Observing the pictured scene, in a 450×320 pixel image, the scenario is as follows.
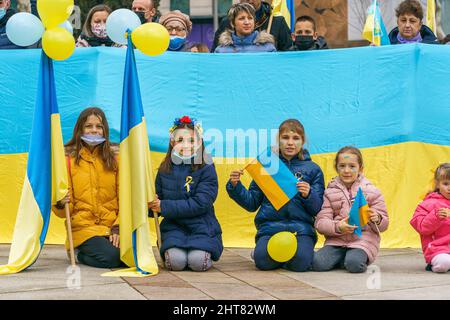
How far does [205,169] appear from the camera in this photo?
6664 mm

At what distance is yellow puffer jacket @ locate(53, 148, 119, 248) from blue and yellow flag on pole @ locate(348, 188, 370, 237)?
1892 millimetres

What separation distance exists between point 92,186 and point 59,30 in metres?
1.27

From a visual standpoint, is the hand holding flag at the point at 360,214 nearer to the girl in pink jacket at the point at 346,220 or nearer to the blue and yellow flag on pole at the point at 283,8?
the girl in pink jacket at the point at 346,220

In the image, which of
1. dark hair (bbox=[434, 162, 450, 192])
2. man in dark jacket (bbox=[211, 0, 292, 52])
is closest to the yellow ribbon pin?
dark hair (bbox=[434, 162, 450, 192])

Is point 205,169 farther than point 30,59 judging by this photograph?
No

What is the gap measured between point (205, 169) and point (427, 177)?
86.0 inches

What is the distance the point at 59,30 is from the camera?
6.27 m

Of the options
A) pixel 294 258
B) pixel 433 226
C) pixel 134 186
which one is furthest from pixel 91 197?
pixel 433 226

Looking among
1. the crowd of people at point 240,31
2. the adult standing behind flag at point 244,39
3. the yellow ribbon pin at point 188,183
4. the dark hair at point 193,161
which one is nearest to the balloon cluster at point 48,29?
the dark hair at point 193,161

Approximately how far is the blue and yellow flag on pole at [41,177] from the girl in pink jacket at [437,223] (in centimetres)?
277

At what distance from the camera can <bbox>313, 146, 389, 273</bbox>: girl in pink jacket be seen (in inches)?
254

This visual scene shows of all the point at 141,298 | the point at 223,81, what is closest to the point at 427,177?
the point at 223,81
